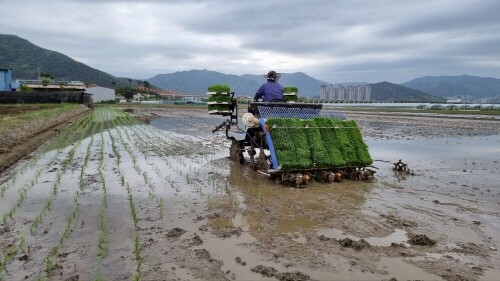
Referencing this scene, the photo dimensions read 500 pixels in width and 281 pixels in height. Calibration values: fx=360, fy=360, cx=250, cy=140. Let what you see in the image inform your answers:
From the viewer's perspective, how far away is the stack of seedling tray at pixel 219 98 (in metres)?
10.7

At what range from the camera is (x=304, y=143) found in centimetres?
856

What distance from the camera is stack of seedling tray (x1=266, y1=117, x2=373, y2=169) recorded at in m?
8.28

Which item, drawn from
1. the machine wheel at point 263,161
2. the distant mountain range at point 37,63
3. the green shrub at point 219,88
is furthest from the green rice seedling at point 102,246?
the distant mountain range at point 37,63

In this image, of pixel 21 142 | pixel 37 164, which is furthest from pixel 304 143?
Answer: pixel 21 142

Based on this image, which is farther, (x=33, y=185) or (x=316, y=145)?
(x=316, y=145)

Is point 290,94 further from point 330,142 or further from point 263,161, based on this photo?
point 263,161

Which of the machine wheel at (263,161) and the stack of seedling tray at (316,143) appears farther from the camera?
the machine wheel at (263,161)

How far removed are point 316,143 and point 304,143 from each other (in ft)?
1.05

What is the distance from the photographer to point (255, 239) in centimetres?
495

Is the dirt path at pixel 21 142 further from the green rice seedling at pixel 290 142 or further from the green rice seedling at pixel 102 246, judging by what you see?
the green rice seedling at pixel 290 142

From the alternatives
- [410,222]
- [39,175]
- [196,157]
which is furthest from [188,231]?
[196,157]

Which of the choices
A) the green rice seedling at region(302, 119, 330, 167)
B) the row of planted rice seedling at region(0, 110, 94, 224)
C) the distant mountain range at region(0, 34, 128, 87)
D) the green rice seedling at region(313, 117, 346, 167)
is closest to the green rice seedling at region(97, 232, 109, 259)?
the row of planted rice seedling at region(0, 110, 94, 224)

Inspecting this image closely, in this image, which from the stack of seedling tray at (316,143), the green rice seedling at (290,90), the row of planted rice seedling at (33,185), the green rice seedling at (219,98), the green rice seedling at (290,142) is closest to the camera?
the row of planted rice seedling at (33,185)

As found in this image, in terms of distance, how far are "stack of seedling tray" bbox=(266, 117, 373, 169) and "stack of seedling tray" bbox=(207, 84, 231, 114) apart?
2664 mm
